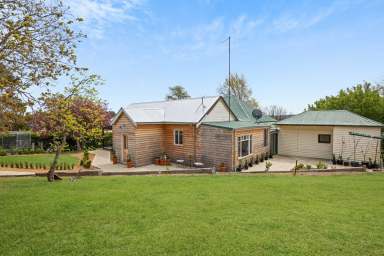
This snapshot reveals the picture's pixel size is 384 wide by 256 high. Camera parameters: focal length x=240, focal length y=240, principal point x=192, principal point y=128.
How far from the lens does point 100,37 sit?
10.5 m

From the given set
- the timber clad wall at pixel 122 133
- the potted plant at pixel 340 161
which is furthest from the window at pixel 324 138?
the timber clad wall at pixel 122 133

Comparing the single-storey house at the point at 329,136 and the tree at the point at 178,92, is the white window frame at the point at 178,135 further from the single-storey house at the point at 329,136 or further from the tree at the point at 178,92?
the tree at the point at 178,92

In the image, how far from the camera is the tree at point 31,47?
5.28 metres

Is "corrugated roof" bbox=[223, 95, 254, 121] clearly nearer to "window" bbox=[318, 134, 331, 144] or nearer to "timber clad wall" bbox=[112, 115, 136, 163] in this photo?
"window" bbox=[318, 134, 331, 144]

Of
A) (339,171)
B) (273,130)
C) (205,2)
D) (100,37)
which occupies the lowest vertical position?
(339,171)

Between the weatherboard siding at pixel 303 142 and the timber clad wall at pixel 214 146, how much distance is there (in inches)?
327

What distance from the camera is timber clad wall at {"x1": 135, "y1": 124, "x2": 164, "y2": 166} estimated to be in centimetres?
1706

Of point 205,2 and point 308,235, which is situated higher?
point 205,2

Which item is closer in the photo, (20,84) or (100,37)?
(20,84)

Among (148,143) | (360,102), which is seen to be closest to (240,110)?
(148,143)

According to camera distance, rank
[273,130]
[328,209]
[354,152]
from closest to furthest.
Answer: [328,209] → [354,152] → [273,130]

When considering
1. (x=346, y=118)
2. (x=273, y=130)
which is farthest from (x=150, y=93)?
(x=346, y=118)

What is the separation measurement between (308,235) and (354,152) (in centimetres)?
1610

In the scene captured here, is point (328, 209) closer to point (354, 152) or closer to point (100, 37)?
point (100, 37)
